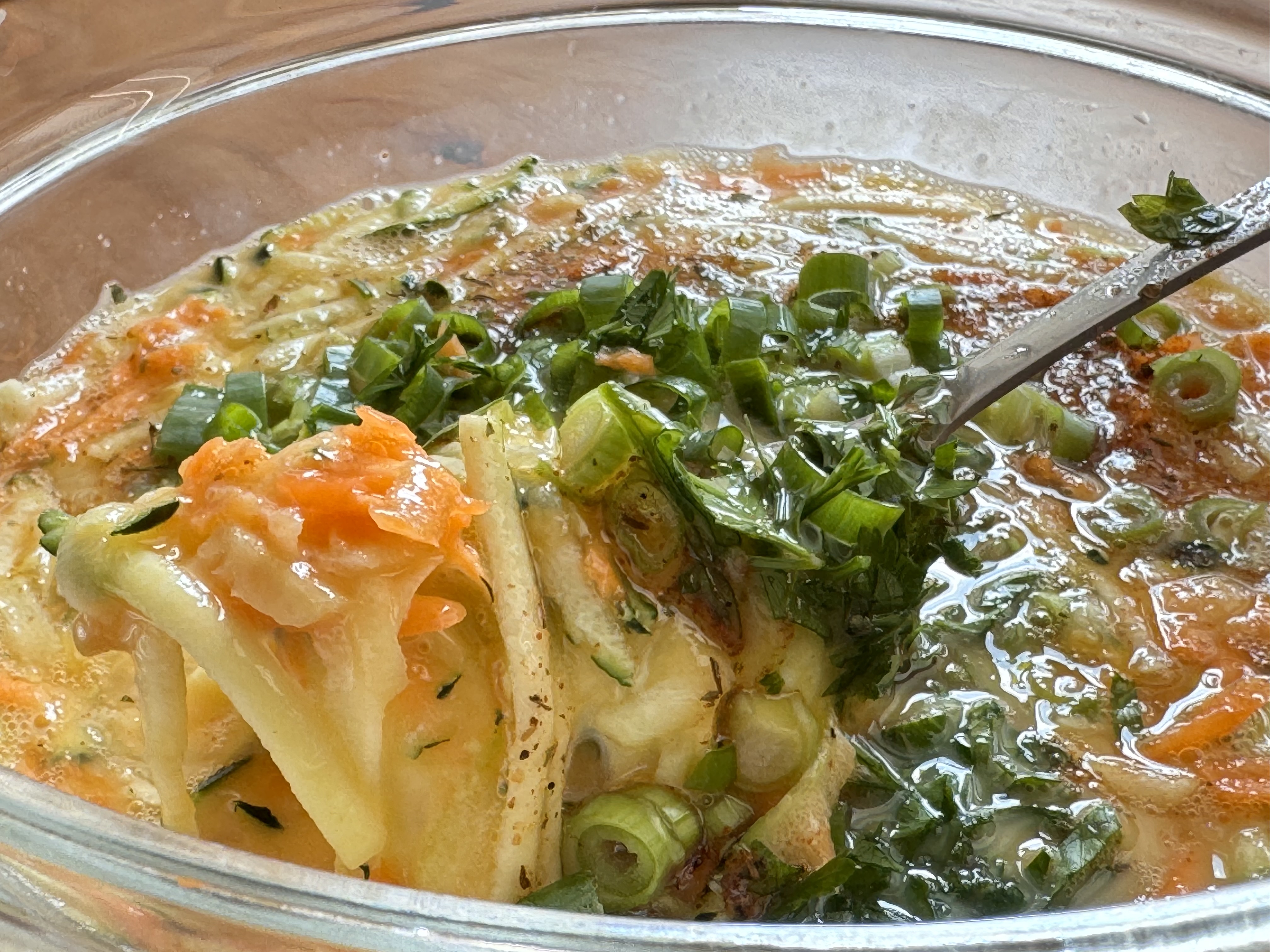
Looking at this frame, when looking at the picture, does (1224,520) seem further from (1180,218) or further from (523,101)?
(523,101)

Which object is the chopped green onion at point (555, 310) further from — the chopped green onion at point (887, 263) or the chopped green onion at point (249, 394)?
the chopped green onion at point (887, 263)

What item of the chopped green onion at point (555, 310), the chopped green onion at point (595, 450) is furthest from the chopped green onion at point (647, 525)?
the chopped green onion at point (555, 310)

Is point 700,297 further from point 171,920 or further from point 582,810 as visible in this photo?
point 171,920

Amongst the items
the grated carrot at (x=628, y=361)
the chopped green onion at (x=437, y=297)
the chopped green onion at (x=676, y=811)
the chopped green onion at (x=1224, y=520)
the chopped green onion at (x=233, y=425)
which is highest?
the grated carrot at (x=628, y=361)

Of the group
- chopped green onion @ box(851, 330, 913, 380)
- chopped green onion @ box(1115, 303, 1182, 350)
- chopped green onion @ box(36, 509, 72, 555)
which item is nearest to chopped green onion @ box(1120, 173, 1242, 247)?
chopped green onion @ box(1115, 303, 1182, 350)

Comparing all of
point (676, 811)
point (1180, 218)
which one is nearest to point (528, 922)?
point (676, 811)

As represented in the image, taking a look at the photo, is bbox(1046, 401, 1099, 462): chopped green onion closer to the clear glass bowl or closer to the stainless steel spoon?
the stainless steel spoon
